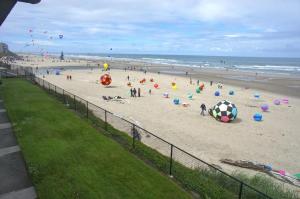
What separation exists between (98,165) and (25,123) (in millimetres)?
7243

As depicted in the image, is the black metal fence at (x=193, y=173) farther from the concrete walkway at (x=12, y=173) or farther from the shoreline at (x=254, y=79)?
the shoreline at (x=254, y=79)

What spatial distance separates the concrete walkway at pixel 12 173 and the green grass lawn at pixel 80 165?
9.6 inches

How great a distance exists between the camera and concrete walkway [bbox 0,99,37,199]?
8.44 meters

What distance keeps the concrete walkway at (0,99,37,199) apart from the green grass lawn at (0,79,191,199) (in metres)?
0.24

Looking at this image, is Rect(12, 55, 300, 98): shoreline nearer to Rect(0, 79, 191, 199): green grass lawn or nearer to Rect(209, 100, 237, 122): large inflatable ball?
Rect(209, 100, 237, 122): large inflatable ball

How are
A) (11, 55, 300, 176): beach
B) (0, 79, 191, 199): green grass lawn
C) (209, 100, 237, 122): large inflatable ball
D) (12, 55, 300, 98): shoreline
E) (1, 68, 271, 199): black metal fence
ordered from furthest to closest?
(12, 55, 300, 98): shoreline
(209, 100, 237, 122): large inflatable ball
(11, 55, 300, 176): beach
(1, 68, 271, 199): black metal fence
(0, 79, 191, 199): green grass lawn

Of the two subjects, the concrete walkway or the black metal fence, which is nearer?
the concrete walkway

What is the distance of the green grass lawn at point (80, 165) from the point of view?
860cm

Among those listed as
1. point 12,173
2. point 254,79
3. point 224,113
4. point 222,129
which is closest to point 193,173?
point 12,173

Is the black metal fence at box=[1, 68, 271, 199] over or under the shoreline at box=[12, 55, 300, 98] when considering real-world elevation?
under

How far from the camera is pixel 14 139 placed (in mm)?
13188

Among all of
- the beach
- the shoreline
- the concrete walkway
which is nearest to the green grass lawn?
the concrete walkway

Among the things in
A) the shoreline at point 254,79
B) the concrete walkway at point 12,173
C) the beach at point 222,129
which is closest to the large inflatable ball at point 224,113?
the beach at point 222,129

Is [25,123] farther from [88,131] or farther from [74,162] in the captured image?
[74,162]
